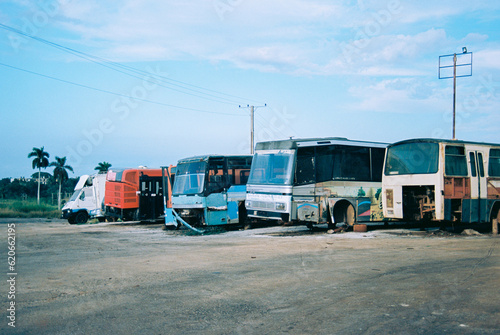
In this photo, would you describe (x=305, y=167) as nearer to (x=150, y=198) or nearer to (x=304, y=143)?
(x=304, y=143)

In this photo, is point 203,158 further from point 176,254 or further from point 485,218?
point 485,218

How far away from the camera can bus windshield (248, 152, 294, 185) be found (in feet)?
56.6

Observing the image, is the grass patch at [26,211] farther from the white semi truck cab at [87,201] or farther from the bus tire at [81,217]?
the bus tire at [81,217]

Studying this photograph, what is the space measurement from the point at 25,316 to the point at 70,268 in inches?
164

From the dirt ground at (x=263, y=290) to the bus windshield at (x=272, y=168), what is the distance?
397 cm

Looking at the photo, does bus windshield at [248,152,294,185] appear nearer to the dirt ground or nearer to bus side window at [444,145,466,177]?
the dirt ground

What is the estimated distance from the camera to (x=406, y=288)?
7.82 m

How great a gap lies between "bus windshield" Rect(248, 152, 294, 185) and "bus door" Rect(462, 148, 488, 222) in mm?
5951

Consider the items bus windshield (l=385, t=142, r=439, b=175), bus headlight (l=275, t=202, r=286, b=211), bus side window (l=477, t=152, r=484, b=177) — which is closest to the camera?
bus windshield (l=385, t=142, r=439, b=175)

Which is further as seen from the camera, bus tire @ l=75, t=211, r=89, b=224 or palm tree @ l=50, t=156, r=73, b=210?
palm tree @ l=50, t=156, r=73, b=210

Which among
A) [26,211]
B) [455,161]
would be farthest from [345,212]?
[26,211]

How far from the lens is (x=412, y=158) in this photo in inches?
656

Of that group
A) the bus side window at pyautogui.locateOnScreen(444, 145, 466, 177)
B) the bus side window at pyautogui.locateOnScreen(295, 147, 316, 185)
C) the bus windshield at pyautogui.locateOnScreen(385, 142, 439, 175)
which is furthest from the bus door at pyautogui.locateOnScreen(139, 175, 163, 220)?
the bus side window at pyautogui.locateOnScreen(444, 145, 466, 177)

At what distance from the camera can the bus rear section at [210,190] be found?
789 inches
